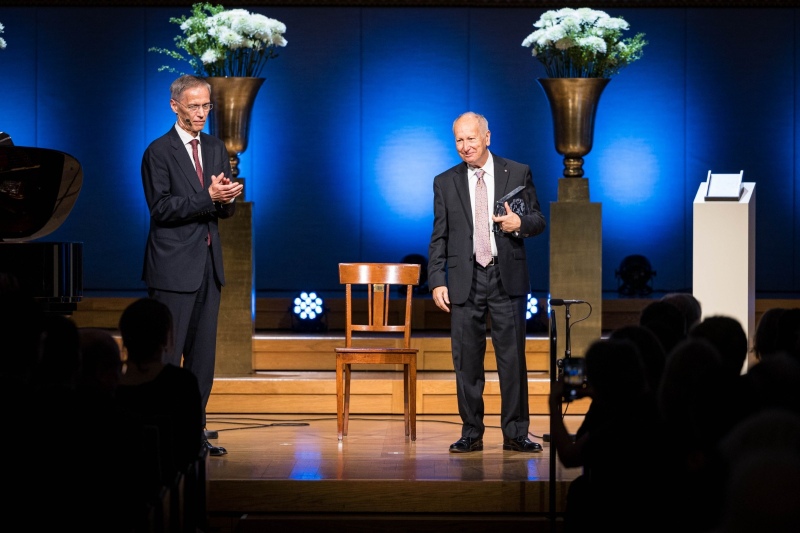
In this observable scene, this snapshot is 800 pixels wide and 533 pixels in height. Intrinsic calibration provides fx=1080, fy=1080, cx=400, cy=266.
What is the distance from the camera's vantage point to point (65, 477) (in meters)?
2.39

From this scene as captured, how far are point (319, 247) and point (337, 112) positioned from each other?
1.16 m

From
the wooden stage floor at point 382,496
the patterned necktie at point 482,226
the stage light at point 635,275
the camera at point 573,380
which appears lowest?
the wooden stage floor at point 382,496

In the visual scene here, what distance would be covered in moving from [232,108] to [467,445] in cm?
235

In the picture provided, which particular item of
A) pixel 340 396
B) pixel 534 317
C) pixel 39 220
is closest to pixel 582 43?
pixel 534 317

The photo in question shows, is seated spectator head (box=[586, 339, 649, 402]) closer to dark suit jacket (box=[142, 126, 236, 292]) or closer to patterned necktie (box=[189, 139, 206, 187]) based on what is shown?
dark suit jacket (box=[142, 126, 236, 292])

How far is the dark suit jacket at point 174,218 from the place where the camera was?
14.7 feet

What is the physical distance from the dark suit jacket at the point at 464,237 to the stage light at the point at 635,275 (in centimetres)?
394

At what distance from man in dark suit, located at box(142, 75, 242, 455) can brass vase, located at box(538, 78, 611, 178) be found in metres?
2.06

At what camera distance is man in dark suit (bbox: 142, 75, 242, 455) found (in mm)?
4461

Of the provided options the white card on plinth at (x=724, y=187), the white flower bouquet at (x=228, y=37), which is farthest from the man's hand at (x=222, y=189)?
the white card on plinth at (x=724, y=187)

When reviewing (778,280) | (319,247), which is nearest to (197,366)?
(319,247)

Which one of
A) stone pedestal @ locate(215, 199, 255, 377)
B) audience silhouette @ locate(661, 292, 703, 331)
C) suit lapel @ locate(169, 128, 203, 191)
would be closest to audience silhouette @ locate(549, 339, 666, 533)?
audience silhouette @ locate(661, 292, 703, 331)

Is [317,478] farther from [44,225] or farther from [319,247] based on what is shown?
[319,247]

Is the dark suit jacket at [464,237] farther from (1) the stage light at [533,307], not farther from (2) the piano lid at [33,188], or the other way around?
(1) the stage light at [533,307]
